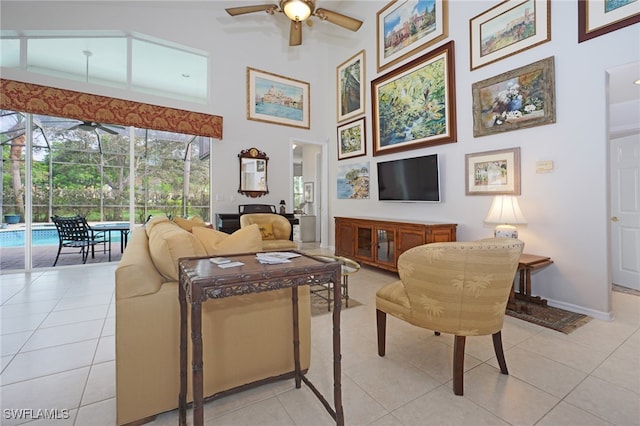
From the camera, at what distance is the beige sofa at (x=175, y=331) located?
136 cm

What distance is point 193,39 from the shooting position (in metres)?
5.15

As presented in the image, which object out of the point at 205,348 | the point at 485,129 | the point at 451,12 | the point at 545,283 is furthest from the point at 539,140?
the point at 205,348

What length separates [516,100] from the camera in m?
3.21

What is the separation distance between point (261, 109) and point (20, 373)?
199 inches

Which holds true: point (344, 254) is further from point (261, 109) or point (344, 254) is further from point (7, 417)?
point (7, 417)

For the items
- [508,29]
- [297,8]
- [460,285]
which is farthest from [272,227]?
[508,29]

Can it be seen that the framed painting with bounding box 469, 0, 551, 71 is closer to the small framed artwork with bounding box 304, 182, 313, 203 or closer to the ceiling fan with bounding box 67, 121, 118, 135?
the small framed artwork with bounding box 304, 182, 313, 203

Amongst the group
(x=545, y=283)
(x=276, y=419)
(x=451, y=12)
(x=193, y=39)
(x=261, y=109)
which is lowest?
(x=276, y=419)

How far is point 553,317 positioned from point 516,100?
7.48ft

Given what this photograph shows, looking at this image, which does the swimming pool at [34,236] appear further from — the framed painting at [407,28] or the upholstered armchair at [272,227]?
the framed painting at [407,28]

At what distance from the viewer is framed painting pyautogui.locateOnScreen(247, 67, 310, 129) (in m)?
5.69

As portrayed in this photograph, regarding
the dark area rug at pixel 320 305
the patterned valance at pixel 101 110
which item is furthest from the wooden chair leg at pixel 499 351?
the patterned valance at pixel 101 110

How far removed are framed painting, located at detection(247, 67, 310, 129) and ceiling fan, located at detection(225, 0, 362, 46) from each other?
1717 millimetres

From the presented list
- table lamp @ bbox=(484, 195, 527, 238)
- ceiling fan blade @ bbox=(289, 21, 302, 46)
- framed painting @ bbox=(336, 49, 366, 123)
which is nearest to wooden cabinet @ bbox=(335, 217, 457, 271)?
table lamp @ bbox=(484, 195, 527, 238)
